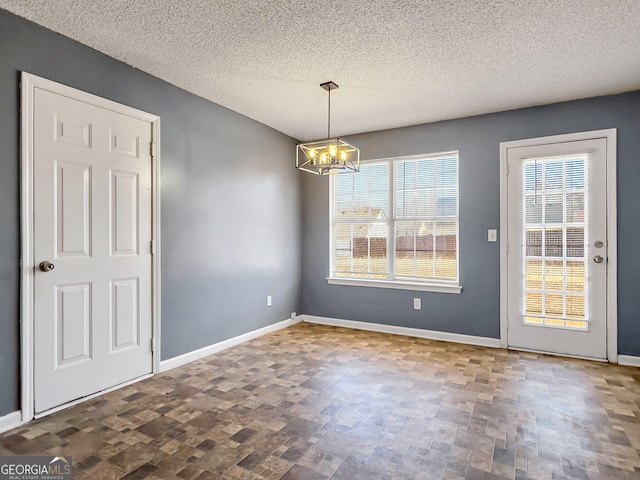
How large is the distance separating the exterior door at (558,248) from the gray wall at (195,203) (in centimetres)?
270

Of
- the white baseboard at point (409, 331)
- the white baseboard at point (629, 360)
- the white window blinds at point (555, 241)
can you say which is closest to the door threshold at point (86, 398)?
the white baseboard at point (409, 331)

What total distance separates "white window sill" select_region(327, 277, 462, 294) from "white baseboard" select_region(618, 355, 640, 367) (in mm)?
1524

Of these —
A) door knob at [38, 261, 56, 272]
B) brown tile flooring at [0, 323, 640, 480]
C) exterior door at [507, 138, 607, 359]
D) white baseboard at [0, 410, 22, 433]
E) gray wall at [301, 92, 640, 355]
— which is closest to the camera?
brown tile flooring at [0, 323, 640, 480]

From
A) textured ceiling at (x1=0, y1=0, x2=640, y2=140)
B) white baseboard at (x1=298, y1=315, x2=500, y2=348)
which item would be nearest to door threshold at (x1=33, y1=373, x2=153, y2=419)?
white baseboard at (x1=298, y1=315, x2=500, y2=348)

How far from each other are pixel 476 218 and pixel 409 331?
5.06 ft

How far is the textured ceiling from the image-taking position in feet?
7.28

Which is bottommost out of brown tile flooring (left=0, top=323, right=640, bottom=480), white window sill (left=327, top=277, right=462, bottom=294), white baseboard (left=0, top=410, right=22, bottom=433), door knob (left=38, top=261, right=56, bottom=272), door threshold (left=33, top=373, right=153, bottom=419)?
brown tile flooring (left=0, top=323, right=640, bottom=480)

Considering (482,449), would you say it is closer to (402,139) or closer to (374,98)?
(374,98)

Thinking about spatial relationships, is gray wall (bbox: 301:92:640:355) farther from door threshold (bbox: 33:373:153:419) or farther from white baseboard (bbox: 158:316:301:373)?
door threshold (bbox: 33:373:153:419)

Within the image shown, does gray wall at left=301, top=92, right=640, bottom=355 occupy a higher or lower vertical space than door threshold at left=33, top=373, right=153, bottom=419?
higher

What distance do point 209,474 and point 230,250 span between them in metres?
2.44

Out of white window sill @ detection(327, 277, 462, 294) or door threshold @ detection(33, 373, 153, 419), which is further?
white window sill @ detection(327, 277, 462, 294)

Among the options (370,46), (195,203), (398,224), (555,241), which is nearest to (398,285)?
(398,224)

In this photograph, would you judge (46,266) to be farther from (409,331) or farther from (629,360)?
(629,360)
